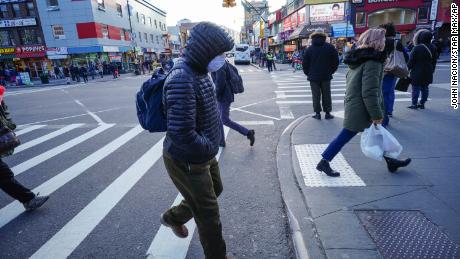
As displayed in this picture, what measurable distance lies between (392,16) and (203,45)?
38592 mm

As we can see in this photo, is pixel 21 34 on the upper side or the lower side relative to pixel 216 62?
upper

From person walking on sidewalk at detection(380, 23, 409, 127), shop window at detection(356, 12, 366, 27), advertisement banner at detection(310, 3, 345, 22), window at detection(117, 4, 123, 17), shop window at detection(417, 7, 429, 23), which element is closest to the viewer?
person walking on sidewalk at detection(380, 23, 409, 127)

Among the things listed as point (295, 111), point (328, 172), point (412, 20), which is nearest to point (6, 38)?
point (295, 111)

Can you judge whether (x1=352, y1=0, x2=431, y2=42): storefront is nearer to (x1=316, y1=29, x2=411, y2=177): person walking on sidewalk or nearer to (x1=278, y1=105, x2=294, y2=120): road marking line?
(x1=278, y1=105, x2=294, y2=120): road marking line

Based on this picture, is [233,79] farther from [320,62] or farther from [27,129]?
[27,129]

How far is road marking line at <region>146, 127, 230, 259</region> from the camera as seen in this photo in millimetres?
2832

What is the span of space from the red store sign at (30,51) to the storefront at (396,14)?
38.2 meters

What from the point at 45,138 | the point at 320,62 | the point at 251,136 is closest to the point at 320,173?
the point at 251,136

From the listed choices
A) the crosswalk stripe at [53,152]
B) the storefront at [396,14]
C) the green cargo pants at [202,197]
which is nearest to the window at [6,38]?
the crosswalk stripe at [53,152]

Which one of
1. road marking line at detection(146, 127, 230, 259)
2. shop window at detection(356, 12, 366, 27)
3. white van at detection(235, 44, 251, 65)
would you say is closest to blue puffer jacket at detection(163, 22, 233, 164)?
road marking line at detection(146, 127, 230, 259)

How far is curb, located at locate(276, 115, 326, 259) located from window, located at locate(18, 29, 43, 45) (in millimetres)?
43118

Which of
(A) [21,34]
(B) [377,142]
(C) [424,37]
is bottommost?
(B) [377,142]

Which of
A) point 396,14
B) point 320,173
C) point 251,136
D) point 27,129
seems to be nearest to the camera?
point 320,173

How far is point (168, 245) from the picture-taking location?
2.98m
